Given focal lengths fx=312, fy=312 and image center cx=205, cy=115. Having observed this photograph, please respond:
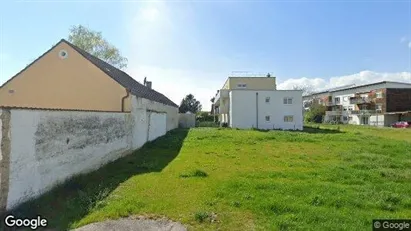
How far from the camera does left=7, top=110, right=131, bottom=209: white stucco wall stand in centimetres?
682

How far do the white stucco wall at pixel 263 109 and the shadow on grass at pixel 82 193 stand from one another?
26.2 meters

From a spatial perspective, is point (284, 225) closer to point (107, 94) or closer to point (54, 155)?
point (54, 155)

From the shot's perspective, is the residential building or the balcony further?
the balcony

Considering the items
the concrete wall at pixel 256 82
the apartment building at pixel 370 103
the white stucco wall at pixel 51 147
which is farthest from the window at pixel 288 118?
the white stucco wall at pixel 51 147

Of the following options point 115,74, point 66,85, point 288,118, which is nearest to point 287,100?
point 288,118

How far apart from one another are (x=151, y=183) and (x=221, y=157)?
6.15 m

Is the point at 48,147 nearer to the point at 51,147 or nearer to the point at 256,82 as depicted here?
the point at 51,147

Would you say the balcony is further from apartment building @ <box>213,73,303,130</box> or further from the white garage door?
the white garage door

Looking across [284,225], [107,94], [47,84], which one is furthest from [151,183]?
[47,84]

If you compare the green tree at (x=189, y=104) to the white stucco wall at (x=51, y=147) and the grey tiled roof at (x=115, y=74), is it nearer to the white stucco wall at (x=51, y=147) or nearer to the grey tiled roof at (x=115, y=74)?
the grey tiled roof at (x=115, y=74)
